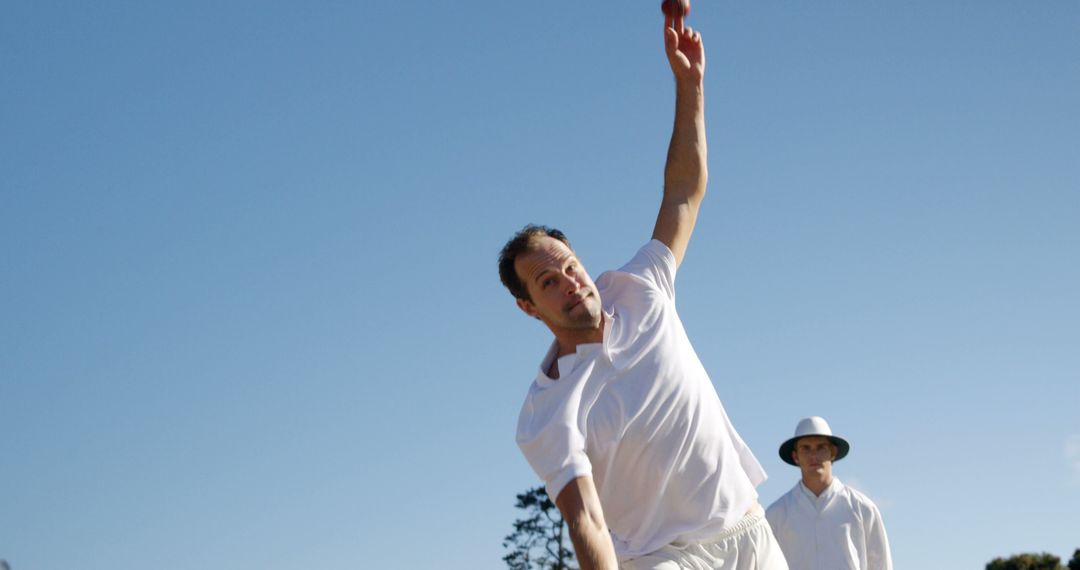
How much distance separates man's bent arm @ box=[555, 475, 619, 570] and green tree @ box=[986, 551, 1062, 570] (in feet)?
125

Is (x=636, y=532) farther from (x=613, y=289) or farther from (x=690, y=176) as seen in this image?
(x=690, y=176)

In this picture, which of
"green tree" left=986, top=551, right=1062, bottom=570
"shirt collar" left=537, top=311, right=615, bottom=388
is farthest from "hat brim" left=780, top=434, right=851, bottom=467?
"green tree" left=986, top=551, right=1062, bottom=570

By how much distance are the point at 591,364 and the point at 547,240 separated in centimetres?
61

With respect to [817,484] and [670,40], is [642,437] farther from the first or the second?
[817,484]

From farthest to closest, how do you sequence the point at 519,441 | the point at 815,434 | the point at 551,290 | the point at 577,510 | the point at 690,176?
the point at 815,434
the point at 690,176
the point at 551,290
the point at 519,441
the point at 577,510

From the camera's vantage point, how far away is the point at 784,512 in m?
12.3

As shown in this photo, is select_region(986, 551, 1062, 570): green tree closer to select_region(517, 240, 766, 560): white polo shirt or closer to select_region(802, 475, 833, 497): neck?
select_region(802, 475, 833, 497): neck

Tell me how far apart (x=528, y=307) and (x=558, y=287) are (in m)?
0.29

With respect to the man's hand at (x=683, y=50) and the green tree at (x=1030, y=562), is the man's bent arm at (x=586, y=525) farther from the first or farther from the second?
the green tree at (x=1030, y=562)

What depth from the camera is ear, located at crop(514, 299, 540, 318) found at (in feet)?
15.9

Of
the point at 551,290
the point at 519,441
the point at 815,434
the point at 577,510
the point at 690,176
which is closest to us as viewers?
the point at 577,510

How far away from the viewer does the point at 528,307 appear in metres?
4.89

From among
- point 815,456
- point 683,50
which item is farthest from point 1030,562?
point 683,50

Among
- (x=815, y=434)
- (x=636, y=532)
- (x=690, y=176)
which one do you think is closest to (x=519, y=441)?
(x=636, y=532)
